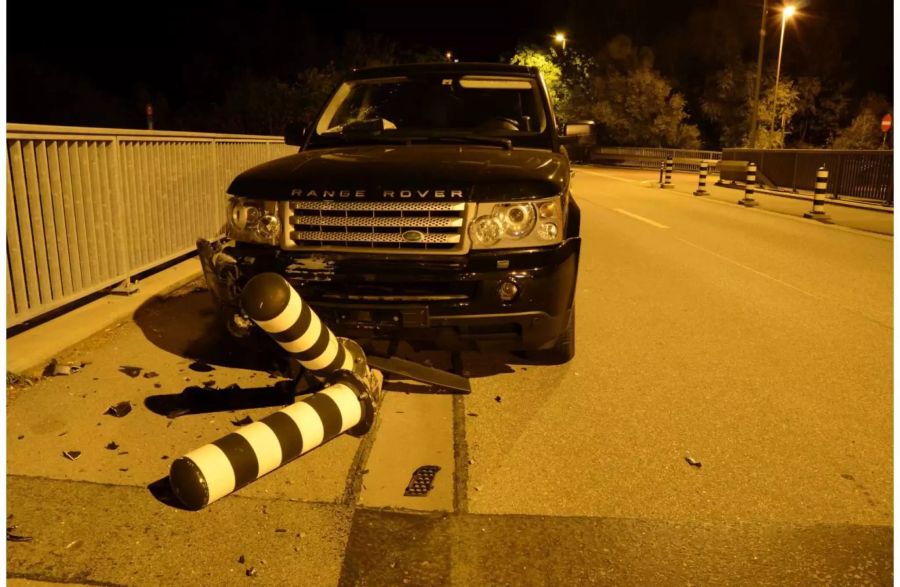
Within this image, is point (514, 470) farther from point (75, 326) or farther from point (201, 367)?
point (75, 326)

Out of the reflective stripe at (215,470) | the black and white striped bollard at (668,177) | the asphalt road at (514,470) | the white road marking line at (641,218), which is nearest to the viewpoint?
the asphalt road at (514,470)

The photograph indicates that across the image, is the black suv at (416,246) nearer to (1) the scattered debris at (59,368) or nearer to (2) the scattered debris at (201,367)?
(2) the scattered debris at (201,367)

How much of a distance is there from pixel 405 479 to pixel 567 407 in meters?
1.21

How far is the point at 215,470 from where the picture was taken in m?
2.71

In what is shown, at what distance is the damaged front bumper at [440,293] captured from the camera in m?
3.61

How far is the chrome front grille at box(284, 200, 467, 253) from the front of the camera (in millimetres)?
3641

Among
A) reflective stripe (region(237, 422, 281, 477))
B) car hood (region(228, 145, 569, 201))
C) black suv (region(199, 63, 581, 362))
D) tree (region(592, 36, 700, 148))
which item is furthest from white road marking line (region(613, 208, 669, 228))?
tree (region(592, 36, 700, 148))

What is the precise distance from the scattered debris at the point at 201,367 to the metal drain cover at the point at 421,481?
184cm

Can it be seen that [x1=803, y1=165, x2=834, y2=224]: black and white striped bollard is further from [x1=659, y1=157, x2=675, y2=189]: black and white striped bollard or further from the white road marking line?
[x1=659, y1=157, x2=675, y2=189]: black and white striped bollard

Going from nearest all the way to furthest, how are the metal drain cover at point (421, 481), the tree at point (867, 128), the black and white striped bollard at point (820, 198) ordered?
the metal drain cover at point (421, 481) < the black and white striped bollard at point (820, 198) < the tree at point (867, 128)

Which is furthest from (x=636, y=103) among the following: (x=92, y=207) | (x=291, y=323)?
(x=291, y=323)

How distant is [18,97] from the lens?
29312 millimetres

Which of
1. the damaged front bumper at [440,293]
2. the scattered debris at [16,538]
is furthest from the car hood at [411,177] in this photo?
the scattered debris at [16,538]

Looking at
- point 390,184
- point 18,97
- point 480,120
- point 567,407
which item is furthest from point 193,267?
point 18,97
